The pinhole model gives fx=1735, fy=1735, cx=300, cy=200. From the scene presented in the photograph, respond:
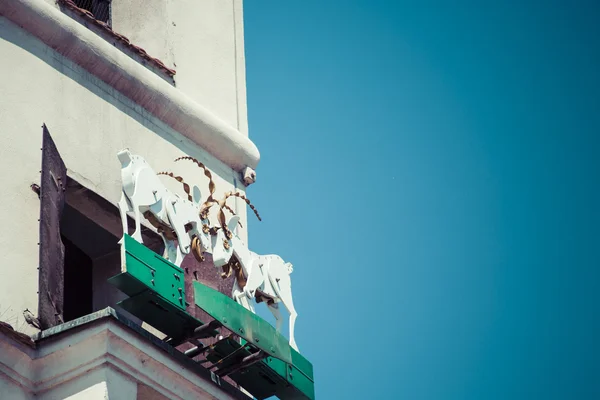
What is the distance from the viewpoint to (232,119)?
24781mm

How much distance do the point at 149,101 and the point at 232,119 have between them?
6.94 feet

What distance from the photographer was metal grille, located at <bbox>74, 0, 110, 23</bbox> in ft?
79.3

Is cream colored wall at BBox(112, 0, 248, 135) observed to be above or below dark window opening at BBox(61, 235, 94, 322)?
above

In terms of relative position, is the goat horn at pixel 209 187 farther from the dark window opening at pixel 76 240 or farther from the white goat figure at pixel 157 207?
the dark window opening at pixel 76 240

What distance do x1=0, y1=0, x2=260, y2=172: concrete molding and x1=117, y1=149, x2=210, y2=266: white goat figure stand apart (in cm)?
237

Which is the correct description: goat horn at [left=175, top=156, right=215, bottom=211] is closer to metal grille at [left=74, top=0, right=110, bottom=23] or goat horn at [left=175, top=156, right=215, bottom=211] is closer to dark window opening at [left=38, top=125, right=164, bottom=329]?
dark window opening at [left=38, top=125, right=164, bottom=329]

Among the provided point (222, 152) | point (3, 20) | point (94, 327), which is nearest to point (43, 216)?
point (94, 327)

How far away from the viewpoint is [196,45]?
25.0 metres

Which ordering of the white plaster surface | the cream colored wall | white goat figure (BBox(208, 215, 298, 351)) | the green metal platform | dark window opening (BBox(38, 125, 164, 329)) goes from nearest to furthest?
the white plaster surface, the green metal platform, dark window opening (BBox(38, 125, 164, 329)), white goat figure (BBox(208, 215, 298, 351)), the cream colored wall

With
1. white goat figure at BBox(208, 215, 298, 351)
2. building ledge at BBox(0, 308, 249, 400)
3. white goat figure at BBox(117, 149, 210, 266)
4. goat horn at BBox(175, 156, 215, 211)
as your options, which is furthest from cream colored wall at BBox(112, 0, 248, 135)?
building ledge at BBox(0, 308, 249, 400)

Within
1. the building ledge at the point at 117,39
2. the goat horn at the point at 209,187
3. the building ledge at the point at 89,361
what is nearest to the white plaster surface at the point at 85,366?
the building ledge at the point at 89,361

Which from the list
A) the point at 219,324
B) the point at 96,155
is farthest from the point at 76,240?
the point at 219,324

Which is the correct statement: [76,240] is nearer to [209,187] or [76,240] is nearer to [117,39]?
[209,187]

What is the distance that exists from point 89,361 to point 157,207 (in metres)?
2.63
